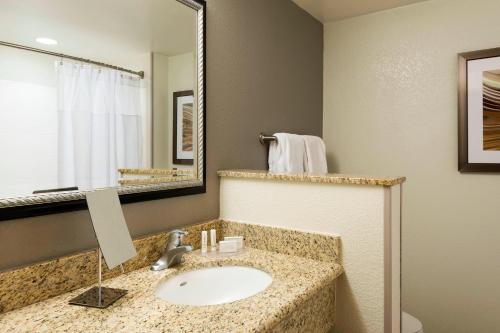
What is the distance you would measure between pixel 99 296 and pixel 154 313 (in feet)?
0.53

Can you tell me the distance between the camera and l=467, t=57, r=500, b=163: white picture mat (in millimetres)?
1900

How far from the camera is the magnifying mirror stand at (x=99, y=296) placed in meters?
0.89

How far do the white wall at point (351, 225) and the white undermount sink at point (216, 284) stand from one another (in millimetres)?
251

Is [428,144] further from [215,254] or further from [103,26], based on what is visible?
[103,26]

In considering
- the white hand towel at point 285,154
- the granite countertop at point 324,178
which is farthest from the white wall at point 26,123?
the white hand towel at point 285,154

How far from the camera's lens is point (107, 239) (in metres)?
0.94

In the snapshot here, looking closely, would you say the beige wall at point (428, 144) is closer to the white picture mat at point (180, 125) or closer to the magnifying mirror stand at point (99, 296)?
the white picture mat at point (180, 125)

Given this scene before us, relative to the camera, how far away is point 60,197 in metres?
0.98

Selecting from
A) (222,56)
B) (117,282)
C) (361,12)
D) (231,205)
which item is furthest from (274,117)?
(117,282)

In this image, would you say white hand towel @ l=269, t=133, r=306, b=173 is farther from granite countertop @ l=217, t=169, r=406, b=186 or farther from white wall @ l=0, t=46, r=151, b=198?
white wall @ l=0, t=46, r=151, b=198

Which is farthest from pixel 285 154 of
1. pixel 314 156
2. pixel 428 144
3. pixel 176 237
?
pixel 428 144

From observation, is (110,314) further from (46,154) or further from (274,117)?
(274,117)

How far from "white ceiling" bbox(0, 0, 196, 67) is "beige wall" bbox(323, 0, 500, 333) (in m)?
1.30

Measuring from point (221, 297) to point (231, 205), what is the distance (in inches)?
16.4
